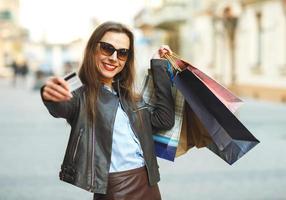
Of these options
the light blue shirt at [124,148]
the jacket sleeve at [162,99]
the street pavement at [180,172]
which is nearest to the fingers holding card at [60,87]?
the light blue shirt at [124,148]

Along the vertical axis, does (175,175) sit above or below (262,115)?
above

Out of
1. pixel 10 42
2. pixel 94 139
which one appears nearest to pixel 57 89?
pixel 94 139

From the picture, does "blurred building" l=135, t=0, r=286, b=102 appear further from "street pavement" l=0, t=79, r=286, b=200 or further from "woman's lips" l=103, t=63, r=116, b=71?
"woman's lips" l=103, t=63, r=116, b=71

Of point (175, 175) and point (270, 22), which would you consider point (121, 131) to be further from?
point (270, 22)

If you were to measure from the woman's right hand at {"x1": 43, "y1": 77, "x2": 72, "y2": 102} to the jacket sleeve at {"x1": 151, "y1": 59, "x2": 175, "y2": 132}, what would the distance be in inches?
24.6

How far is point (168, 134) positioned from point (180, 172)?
4952 mm

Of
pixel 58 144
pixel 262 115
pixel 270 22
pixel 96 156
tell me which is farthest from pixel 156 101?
pixel 270 22

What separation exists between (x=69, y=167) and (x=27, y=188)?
419 centimetres

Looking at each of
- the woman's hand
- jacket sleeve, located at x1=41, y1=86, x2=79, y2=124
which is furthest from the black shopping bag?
jacket sleeve, located at x1=41, y1=86, x2=79, y2=124

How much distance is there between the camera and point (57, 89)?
2506 mm

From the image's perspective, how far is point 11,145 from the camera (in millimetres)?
10742

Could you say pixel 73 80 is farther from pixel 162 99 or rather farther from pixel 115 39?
pixel 162 99

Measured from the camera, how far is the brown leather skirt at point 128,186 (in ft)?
9.06

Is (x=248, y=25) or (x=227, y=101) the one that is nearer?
(x=227, y=101)
